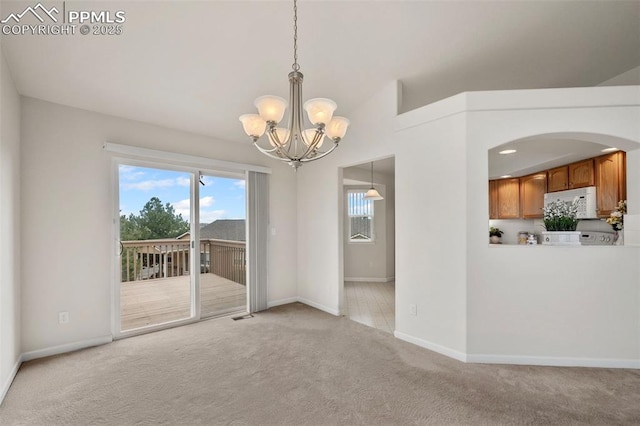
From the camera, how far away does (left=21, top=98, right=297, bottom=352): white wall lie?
2.67m

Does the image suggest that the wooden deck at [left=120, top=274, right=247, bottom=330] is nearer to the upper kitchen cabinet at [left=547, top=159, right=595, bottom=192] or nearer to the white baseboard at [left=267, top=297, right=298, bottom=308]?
the white baseboard at [left=267, top=297, right=298, bottom=308]

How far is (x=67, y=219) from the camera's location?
9.32 feet

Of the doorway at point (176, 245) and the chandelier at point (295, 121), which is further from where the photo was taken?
the doorway at point (176, 245)

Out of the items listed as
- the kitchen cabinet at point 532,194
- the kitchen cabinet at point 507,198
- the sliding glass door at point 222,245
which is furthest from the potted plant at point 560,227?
the sliding glass door at point 222,245

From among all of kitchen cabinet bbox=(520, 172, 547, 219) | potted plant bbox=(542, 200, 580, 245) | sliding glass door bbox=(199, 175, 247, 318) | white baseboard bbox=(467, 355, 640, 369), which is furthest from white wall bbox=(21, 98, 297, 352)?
kitchen cabinet bbox=(520, 172, 547, 219)

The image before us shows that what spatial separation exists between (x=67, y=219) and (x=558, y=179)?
685 centimetres

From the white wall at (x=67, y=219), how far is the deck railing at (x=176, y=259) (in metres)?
0.36

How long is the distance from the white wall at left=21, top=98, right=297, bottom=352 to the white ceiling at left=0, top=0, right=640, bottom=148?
0.73ft

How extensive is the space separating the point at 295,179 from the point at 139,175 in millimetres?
2303

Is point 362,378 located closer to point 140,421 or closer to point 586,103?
point 140,421

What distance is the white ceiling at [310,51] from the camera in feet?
7.39

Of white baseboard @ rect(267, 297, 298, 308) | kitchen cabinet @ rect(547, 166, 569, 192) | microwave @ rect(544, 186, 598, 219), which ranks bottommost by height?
white baseboard @ rect(267, 297, 298, 308)

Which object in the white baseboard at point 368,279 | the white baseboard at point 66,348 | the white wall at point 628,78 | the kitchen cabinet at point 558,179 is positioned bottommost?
the white baseboard at point 368,279

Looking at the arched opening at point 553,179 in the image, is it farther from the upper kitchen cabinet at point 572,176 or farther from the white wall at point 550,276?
the white wall at point 550,276
